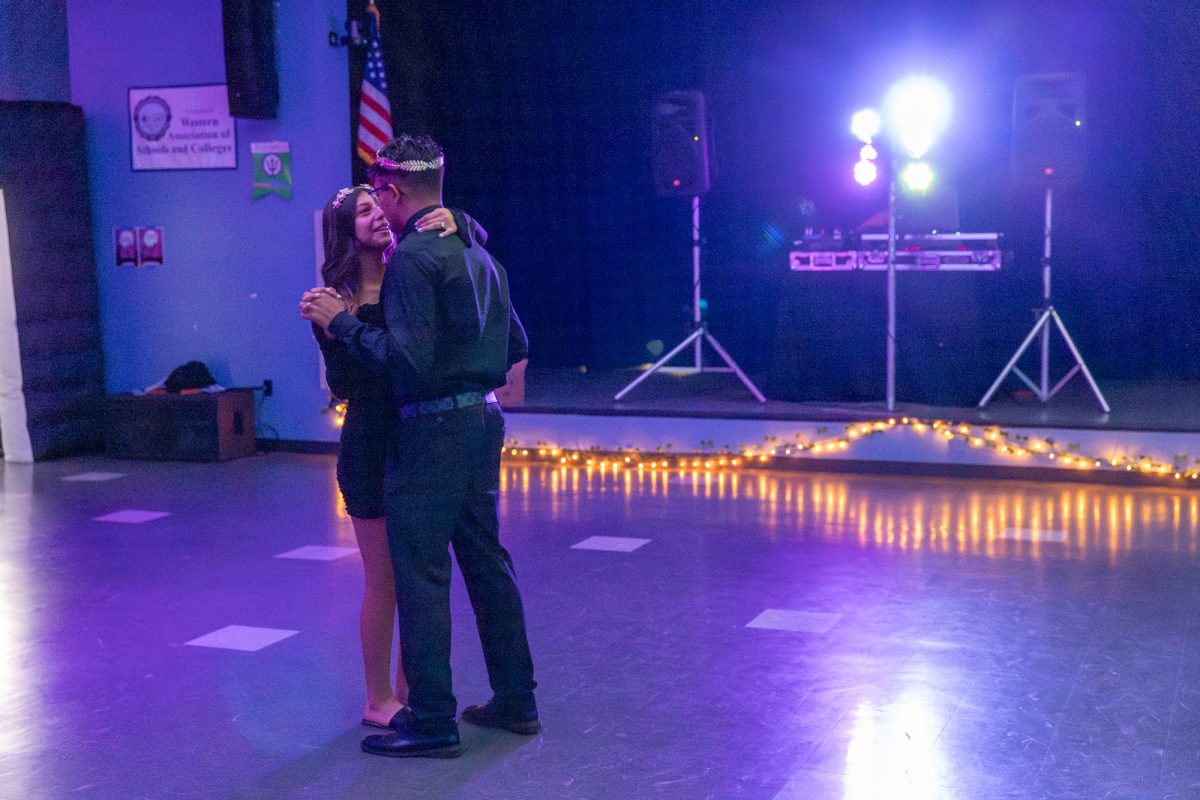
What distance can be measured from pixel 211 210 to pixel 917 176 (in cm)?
413

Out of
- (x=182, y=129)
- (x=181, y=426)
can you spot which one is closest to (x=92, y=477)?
(x=181, y=426)

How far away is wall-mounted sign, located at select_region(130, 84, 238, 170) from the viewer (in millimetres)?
8188

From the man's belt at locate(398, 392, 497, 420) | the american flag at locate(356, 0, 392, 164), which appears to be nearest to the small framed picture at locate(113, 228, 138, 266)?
the american flag at locate(356, 0, 392, 164)

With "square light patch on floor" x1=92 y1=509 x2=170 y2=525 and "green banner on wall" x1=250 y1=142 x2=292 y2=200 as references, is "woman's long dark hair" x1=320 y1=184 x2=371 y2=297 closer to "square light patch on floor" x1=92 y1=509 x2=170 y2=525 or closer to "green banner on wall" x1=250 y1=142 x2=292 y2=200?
"square light patch on floor" x1=92 y1=509 x2=170 y2=525

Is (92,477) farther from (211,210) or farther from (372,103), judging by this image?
(372,103)

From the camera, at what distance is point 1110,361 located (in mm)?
8930

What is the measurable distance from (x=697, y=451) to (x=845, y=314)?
1.13 metres

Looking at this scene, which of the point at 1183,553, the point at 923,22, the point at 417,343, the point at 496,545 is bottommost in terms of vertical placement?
the point at 1183,553

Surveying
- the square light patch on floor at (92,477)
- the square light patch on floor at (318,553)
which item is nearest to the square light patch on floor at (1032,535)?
the square light patch on floor at (318,553)

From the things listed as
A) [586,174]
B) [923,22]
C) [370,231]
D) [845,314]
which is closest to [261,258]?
[586,174]

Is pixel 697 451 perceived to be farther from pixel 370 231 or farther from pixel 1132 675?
pixel 370 231

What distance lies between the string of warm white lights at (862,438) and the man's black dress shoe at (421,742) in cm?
381

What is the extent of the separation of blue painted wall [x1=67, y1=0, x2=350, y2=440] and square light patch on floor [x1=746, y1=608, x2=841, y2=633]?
4.38 metres

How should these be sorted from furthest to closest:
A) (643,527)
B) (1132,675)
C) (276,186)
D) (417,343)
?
(276,186)
(643,527)
(1132,675)
(417,343)
